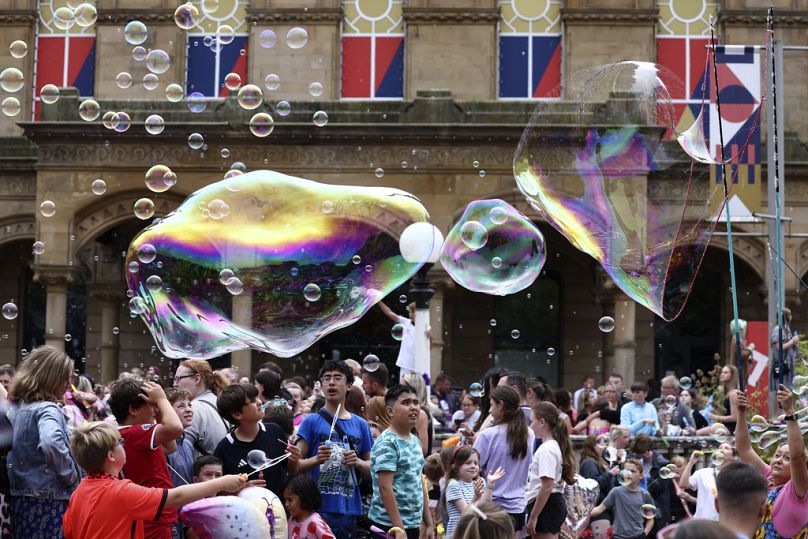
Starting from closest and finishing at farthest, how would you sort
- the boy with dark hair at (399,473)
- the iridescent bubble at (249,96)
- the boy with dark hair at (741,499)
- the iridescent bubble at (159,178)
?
the boy with dark hair at (741,499) → the boy with dark hair at (399,473) → the iridescent bubble at (159,178) → the iridescent bubble at (249,96)

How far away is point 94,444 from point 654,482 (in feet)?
23.5

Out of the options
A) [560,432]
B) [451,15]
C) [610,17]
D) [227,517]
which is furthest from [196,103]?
[610,17]

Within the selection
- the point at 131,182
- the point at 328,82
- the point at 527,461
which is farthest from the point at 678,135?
the point at 328,82

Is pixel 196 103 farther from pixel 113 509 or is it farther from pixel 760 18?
pixel 760 18

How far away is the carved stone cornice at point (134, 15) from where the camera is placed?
979 inches

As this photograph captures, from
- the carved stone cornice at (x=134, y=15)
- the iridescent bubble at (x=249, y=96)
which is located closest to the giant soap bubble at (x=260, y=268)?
the iridescent bubble at (x=249, y=96)

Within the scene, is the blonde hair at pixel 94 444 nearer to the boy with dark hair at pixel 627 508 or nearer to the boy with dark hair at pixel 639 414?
the boy with dark hair at pixel 627 508

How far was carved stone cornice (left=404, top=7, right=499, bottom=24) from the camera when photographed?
2427cm

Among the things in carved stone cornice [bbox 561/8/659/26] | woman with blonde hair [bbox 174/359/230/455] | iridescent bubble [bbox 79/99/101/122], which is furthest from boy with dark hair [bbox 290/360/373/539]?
carved stone cornice [bbox 561/8/659/26]

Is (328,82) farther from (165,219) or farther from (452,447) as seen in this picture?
(452,447)

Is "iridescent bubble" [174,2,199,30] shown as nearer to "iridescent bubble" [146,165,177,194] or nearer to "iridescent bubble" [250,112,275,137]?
"iridescent bubble" [250,112,275,137]

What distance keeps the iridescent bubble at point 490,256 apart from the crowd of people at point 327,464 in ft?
3.03

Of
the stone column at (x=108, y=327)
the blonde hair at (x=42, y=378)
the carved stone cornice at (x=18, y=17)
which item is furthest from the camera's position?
the carved stone cornice at (x=18, y=17)

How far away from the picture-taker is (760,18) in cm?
2466
